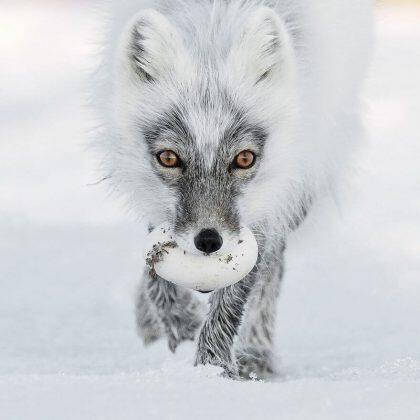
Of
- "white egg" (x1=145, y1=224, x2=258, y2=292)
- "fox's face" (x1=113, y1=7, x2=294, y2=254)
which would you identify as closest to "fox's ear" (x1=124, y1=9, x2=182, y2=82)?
"fox's face" (x1=113, y1=7, x2=294, y2=254)

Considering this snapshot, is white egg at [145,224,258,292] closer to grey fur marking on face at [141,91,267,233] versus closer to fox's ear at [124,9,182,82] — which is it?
grey fur marking on face at [141,91,267,233]

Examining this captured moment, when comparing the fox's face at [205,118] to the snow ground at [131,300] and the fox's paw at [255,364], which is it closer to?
the snow ground at [131,300]

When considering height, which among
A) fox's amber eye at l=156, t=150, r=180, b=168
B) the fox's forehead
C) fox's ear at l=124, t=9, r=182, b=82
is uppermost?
fox's ear at l=124, t=9, r=182, b=82

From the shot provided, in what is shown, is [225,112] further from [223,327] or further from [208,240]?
[223,327]

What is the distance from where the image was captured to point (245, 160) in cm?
439

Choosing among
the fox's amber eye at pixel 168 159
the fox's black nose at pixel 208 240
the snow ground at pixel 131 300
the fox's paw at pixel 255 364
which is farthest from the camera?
the fox's paw at pixel 255 364

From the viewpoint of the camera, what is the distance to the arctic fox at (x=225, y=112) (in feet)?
14.0

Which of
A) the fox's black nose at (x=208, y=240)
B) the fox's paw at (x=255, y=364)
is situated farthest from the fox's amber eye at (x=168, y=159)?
the fox's paw at (x=255, y=364)

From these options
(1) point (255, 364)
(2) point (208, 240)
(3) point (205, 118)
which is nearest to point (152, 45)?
(3) point (205, 118)

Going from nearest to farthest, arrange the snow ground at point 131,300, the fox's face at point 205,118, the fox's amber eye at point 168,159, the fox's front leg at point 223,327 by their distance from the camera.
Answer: the snow ground at point 131,300
the fox's face at point 205,118
the fox's amber eye at point 168,159
the fox's front leg at point 223,327

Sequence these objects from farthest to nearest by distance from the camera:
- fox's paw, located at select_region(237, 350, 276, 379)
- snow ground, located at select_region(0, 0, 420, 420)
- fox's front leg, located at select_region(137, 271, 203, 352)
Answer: fox's front leg, located at select_region(137, 271, 203, 352)
fox's paw, located at select_region(237, 350, 276, 379)
snow ground, located at select_region(0, 0, 420, 420)

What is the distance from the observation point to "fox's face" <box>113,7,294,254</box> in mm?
4223

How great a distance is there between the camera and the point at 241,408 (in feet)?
10.3

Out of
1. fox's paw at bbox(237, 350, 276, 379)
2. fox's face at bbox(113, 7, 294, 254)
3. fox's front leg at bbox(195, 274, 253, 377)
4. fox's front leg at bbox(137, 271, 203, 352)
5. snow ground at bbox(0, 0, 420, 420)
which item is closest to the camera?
snow ground at bbox(0, 0, 420, 420)
